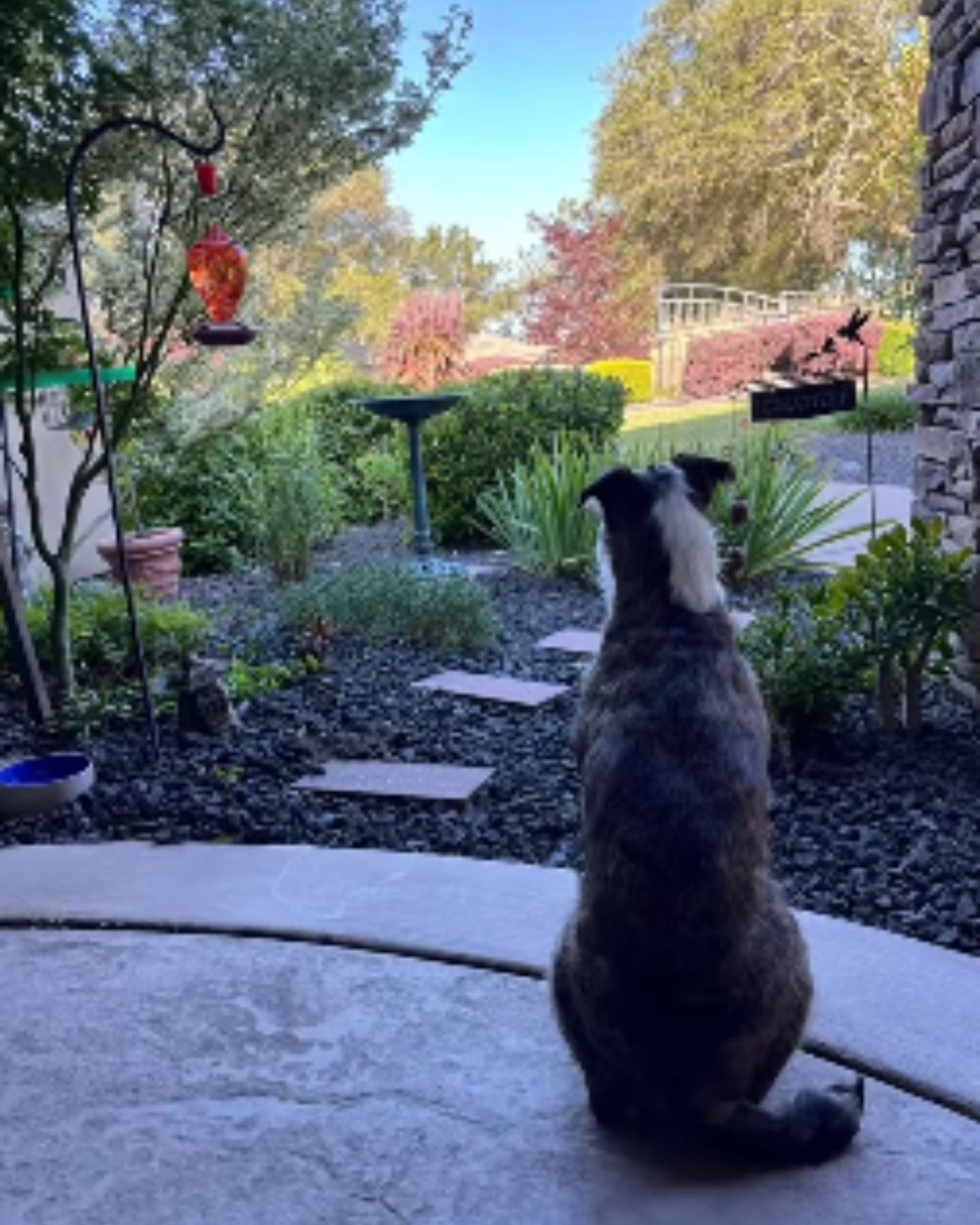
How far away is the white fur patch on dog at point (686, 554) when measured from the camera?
5.28 ft

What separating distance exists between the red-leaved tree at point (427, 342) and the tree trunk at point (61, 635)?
7299 mm

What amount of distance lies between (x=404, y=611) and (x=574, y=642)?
2.59 ft

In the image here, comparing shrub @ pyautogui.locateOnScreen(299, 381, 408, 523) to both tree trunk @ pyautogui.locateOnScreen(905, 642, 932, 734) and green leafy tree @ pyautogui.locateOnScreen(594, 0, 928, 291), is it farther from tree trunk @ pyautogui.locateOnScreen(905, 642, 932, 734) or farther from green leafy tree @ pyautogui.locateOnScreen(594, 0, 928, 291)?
green leafy tree @ pyautogui.locateOnScreen(594, 0, 928, 291)

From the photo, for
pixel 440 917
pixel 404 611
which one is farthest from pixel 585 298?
pixel 440 917

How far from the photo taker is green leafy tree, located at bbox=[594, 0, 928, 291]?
15.3 metres

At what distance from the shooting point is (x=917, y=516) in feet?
12.5

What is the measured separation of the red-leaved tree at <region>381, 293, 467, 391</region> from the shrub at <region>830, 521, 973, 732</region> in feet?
26.4

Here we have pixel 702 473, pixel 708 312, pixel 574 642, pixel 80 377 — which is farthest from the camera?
pixel 708 312

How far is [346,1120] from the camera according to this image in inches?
69.0

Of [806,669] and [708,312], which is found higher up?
[708,312]

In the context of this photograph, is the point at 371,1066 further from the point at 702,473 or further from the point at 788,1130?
the point at 702,473

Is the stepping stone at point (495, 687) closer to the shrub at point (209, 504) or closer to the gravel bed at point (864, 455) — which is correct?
the shrub at point (209, 504)

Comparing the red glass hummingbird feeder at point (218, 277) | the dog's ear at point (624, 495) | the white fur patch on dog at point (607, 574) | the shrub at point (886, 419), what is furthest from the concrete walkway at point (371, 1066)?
the shrub at point (886, 419)

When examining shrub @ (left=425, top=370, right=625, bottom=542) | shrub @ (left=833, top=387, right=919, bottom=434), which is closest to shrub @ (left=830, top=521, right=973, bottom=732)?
shrub @ (left=425, top=370, right=625, bottom=542)
